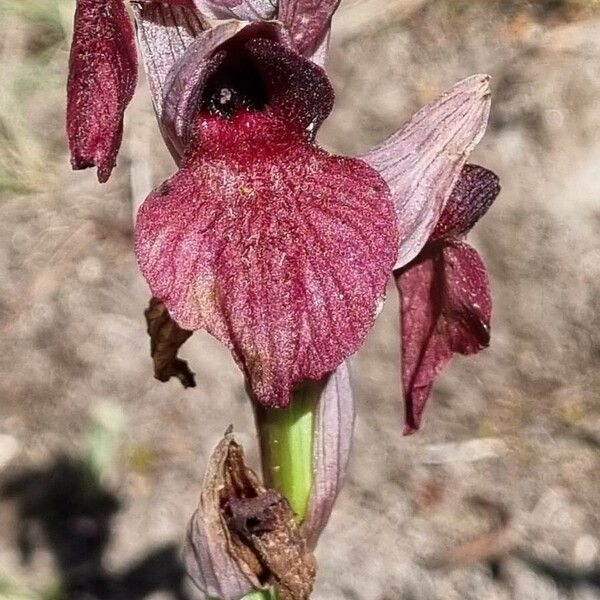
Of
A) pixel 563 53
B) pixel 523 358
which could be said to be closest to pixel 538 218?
pixel 523 358

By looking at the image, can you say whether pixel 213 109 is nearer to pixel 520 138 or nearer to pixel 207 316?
pixel 207 316

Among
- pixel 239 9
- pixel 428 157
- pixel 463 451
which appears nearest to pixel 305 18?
pixel 239 9

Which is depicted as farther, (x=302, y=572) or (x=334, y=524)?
(x=334, y=524)

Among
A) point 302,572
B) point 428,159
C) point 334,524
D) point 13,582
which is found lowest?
point 334,524

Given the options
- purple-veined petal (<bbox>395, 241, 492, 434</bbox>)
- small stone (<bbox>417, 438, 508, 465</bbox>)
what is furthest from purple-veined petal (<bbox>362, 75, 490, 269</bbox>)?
small stone (<bbox>417, 438, 508, 465</bbox>)

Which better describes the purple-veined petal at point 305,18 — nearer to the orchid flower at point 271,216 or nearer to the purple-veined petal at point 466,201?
the orchid flower at point 271,216

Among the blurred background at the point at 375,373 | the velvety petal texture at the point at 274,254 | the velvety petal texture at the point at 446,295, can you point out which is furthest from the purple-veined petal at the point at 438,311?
the blurred background at the point at 375,373
